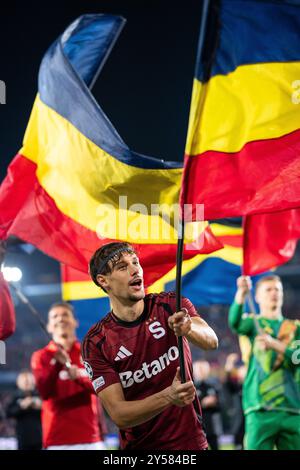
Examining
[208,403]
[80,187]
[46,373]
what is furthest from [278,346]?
[208,403]

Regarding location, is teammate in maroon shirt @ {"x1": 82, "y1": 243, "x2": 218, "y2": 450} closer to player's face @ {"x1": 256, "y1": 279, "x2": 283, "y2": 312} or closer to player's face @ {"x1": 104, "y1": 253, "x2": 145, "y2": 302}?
player's face @ {"x1": 104, "y1": 253, "x2": 145, "y2": 302}

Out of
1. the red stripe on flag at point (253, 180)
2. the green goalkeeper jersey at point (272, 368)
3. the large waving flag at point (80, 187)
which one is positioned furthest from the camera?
the green goalkeeper jersey at point (272, 368)

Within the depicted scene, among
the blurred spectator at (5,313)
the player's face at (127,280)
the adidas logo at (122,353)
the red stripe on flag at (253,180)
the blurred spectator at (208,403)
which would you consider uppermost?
the red stripe on flag at (253,180)

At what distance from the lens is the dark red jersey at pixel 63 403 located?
7.10 metres

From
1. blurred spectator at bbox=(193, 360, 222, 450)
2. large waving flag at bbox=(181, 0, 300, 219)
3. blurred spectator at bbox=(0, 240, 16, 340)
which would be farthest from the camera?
blurred spectator at bbox=(193, 360, 222, 450)

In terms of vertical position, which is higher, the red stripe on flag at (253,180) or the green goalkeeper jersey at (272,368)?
the red stripe on flag at (253,180)

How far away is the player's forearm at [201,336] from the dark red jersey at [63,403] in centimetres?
297

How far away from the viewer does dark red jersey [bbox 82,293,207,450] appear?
14.5ft

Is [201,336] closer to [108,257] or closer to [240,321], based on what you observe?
[108,257]

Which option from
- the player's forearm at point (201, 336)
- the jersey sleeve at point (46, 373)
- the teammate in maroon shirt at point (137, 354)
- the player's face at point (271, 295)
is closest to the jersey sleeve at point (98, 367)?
the teammate in maroon shirt at point (137, 354)

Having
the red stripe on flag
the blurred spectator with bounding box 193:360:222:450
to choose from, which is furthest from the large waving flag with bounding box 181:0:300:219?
the blurred spectator with bounding box 193:360:222:450

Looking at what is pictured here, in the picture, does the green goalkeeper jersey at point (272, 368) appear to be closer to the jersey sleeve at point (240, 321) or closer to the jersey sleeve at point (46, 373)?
the jersey sleeve at point (240, 321)

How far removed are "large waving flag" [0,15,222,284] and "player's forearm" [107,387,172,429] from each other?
2183mm

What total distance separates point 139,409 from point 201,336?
56cm
